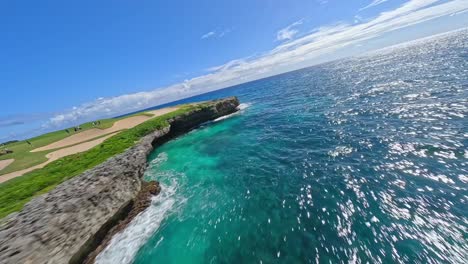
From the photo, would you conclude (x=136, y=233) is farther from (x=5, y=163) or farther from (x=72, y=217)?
(x=5, y=163)

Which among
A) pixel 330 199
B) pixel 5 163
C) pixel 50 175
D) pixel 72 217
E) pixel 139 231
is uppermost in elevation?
pixel 5 163

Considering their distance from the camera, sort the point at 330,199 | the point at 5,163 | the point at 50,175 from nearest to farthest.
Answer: the point at 330,199 → the point at 50,175 → the point at 5,163

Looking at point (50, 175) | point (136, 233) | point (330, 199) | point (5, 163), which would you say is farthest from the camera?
point (5, 163)

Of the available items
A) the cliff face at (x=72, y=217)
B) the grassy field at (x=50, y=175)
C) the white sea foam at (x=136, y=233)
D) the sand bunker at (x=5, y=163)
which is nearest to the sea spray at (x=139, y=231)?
the white sea foam at (x=136, y=233)

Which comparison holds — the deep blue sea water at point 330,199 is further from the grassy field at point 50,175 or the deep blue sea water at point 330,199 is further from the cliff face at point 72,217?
the grassy field at point 50,175

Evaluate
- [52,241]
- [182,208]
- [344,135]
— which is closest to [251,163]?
[182,208]

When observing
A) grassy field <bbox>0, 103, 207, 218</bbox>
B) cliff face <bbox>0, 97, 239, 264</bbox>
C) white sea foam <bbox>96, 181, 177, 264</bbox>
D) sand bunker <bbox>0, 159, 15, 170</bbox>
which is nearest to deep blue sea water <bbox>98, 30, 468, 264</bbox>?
white sea foam <bbox>96, 181, 177, 264</bbox>

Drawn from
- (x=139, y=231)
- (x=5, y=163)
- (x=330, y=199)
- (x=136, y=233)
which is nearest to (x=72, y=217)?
(x=136, y=233)
